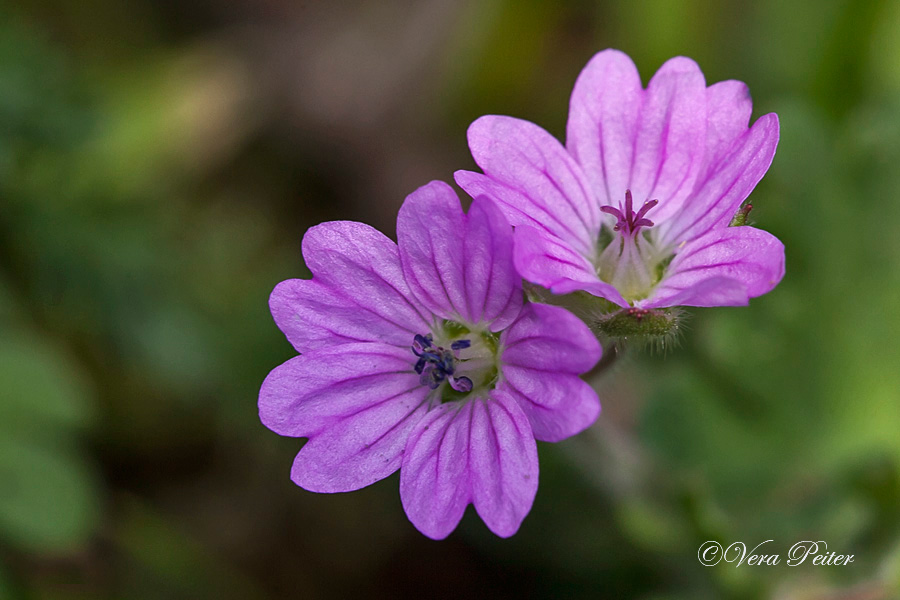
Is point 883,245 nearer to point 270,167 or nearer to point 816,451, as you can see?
point 816,451

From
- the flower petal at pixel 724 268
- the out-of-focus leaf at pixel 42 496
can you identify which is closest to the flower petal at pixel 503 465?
the flower petal at pixel 724 268

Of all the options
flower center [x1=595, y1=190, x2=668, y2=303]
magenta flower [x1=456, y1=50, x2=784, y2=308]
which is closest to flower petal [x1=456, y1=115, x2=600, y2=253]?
magenta flower [x1=456, y1=50, x2=784, y2=308]

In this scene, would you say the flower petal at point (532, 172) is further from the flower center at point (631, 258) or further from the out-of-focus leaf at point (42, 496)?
the out-of-focus leaf at point (42, 496)

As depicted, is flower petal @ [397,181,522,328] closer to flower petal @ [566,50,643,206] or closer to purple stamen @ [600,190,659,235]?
purple stamen @ [600,190,659,235]

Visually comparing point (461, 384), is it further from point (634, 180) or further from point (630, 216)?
point (634, 180)

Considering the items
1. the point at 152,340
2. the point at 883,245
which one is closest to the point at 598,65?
the point at 883,245

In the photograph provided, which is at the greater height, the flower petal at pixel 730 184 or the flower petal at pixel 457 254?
the flower petal at pixel 457 254

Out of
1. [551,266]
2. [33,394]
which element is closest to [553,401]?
[551,266]
